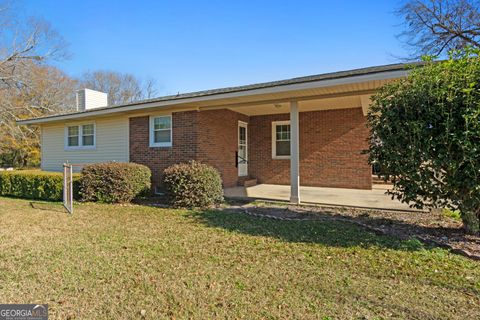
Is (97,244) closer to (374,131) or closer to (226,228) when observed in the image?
(226,228)

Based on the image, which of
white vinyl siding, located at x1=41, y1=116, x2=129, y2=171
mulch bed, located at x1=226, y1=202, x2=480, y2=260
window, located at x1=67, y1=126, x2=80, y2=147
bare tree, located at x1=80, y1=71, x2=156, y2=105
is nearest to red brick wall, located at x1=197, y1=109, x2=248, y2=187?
mulch bed, located at x1=226, y1=202, x2=480, y2=260

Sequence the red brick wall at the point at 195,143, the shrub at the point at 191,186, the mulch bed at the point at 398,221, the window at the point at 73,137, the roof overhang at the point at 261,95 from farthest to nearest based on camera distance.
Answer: the window at the point at 73,137, the red brick wall at the point at 195,143, the shrub at the point at 191,186, the roof overhang at the point at 261,95, the mulch bed at the point at 398,221

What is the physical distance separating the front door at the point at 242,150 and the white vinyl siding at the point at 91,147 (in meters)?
4.29

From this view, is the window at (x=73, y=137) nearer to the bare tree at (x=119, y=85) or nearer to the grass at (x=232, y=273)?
the grass at (x=232, y=273)

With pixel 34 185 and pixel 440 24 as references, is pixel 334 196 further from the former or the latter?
pixel 440 24

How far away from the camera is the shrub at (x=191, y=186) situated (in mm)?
7035

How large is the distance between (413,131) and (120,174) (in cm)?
706

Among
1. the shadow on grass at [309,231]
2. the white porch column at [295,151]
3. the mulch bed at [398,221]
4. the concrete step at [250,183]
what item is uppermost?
the white porch column at [295,151]

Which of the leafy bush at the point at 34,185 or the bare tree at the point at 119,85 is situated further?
the bare tree at the point at 119,85

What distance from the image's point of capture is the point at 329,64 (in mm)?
10961

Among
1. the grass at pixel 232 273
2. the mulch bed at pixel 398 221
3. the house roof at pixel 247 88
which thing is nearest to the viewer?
the grass at pixel 232 273

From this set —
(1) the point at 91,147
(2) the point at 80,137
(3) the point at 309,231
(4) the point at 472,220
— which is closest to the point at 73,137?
(2) the point at 80,137

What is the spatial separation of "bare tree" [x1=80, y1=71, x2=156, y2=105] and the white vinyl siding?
22010 mm

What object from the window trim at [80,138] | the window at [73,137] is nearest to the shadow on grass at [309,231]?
the window trim at [80,138]
